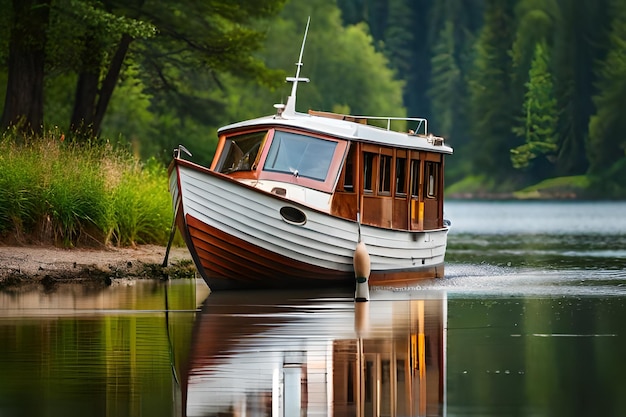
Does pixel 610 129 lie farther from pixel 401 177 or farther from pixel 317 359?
pixel 317 359

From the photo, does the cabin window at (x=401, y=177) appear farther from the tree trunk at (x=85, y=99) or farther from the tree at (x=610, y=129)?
the tree at (x=610, y=129)

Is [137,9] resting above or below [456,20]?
below

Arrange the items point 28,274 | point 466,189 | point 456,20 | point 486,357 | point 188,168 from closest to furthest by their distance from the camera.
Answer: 1. point 486,357
2. point 188,168
3. point 28,274
4. point 466,189
5. point 456,20

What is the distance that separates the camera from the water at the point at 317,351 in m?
12.5

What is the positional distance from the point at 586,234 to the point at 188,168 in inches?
1172

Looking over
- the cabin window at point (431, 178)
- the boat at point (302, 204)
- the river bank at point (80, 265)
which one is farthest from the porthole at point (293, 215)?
the cabin window at point (431, 178)

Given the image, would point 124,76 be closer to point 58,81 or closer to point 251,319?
point 58,81

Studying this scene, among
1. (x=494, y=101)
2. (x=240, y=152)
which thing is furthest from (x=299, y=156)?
(x=494, y=101)

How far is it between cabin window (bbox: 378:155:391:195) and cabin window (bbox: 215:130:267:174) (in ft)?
7.42

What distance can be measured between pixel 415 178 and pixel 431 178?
3.68 feet

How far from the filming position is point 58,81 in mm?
47938

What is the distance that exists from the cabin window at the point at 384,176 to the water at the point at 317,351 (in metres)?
1.74

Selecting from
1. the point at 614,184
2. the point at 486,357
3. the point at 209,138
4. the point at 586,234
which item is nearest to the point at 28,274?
the point at 486,357

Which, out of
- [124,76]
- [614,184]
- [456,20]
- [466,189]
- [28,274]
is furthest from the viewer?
[456,20]
